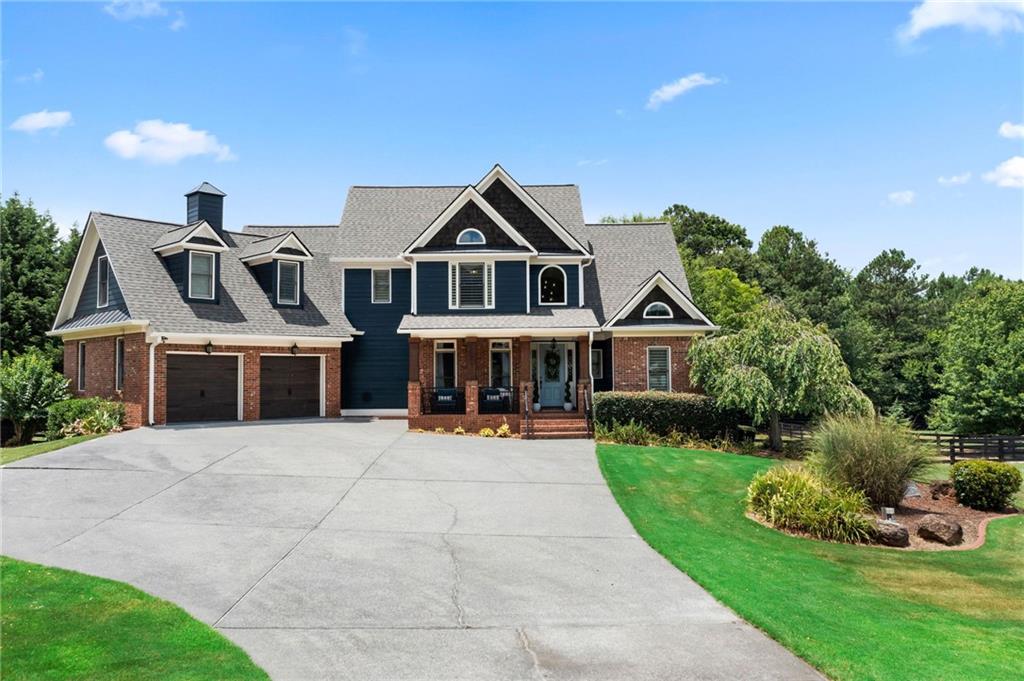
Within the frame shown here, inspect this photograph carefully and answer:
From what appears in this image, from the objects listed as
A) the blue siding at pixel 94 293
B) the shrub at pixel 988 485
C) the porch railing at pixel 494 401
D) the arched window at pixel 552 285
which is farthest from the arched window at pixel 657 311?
the blue siding at pixel 94 293

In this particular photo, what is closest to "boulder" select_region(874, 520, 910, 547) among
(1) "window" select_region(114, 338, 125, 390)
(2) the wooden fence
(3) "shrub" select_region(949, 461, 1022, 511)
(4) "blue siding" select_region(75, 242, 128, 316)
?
(3) "shrub" select_region(949, 461, 1022, 511)

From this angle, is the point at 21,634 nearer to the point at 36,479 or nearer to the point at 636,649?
the point at 636,649

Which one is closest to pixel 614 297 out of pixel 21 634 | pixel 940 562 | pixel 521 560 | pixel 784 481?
pixel 784 481

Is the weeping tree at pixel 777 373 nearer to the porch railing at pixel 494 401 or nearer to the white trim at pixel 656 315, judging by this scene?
the white trim at pixel 656 315

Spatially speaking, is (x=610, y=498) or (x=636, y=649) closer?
(x=636, y=649)

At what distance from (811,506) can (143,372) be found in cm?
1952

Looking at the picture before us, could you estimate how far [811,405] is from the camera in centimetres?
2259

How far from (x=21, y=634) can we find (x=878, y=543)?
13566 millimetres

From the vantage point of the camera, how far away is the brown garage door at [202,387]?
22.8 m

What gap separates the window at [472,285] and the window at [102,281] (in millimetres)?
12077

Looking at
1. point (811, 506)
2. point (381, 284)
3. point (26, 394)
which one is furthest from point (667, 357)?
point (26, 394)

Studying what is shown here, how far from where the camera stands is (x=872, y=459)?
15.0 meters

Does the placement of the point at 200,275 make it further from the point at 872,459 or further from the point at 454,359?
the point at 872,459

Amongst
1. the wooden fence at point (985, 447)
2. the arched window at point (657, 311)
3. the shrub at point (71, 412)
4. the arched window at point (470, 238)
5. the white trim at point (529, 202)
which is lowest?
the wooden fence at point (985, 447)
